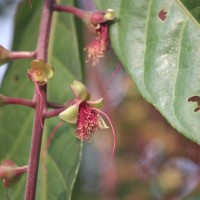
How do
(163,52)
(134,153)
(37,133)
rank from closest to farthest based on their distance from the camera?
(37,133) → (163,52) → (134,153)

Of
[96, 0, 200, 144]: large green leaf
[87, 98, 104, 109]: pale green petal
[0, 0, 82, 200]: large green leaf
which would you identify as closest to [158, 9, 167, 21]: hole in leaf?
[96, 0, 200, 144]: large green leaf

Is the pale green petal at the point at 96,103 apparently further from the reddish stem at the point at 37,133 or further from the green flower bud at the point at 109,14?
the green flower bud at the point at 109,14

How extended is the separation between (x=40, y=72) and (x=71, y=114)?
0.28 feet

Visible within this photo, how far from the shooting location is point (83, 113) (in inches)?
37.6

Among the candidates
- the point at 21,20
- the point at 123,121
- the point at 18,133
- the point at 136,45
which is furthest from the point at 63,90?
the point at 123,121

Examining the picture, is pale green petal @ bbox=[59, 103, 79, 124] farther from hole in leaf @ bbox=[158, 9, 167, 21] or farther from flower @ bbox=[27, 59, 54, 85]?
hole in leaf @ bbox=[158, 9, 167, 21]

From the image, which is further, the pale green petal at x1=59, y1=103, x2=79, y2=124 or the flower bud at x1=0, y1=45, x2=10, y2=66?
the flower bud at x1=0, y1=45, x2=10, y2=66

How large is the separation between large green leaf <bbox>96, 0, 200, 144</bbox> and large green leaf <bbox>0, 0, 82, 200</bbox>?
0.27 meters

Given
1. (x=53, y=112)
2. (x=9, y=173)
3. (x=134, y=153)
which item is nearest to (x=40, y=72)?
(x=53, y=112)

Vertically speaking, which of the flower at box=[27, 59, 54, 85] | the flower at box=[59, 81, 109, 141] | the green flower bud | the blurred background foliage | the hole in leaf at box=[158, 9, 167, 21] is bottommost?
the blurred background foliage

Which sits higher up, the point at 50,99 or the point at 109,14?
the point at 109,14

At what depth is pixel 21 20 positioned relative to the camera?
1.56m

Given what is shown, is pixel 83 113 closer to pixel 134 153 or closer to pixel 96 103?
pixel 96 103

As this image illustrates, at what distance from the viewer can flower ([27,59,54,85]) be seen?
3.01 feet
